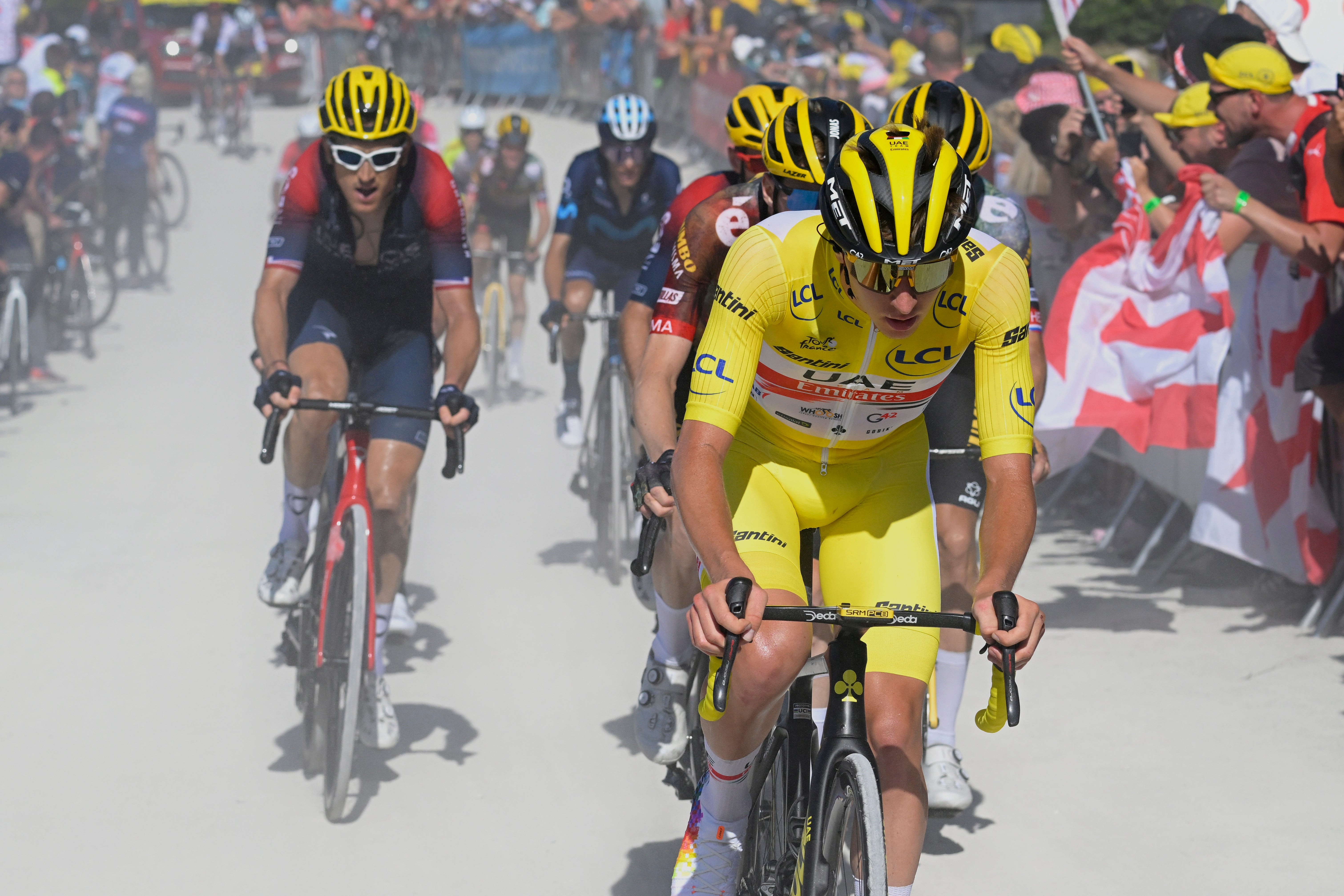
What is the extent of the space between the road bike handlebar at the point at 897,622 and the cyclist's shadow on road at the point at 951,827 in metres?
1.76

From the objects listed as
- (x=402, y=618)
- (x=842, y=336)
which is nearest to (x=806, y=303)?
(x=842, y=336)

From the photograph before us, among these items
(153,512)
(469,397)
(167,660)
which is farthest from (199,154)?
(469,397)

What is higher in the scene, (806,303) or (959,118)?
(959,118)

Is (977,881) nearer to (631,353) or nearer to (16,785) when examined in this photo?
(631,353)

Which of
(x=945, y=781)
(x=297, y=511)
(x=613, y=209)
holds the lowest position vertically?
(x=945, y=781)

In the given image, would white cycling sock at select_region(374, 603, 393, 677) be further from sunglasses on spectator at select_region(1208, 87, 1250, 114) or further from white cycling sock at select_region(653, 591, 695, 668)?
sunglasses on spectator at select_region(1208, 87, 1250, 114)

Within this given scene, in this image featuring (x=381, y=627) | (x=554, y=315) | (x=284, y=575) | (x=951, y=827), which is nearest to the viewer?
(x=951, y=827)

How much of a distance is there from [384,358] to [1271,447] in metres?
3.99

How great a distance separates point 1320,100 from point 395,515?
446cm

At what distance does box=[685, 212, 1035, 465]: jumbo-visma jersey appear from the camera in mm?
3422

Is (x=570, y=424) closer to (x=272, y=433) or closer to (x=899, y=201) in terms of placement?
(x=272, y=433)

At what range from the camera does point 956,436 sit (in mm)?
4930

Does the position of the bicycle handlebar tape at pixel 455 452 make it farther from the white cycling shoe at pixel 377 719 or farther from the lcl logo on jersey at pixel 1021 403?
the lcl logo on jersey at pixel 1021 403

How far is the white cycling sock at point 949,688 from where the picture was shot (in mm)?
5125
